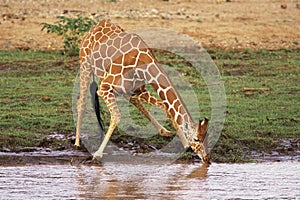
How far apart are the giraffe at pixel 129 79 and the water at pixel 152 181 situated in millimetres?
319

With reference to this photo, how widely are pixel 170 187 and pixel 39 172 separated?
4.54ft

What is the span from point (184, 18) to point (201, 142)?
978 cm

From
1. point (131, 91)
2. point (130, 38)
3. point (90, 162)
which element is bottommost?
point (90, 162)

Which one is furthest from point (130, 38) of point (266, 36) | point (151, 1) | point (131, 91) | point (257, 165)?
point (151, 1)

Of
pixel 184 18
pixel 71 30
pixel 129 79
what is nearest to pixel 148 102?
pixel 129 79

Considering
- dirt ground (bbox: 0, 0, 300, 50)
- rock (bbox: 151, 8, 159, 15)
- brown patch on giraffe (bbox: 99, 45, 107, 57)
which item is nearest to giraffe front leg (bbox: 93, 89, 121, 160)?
brown patch on giraffe (bbox: 99, 45, 107, 57)

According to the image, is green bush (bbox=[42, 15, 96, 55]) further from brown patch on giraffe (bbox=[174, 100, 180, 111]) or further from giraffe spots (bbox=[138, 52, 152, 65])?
brown patch on giraffe (bbox=[174, 100, 180, 111])

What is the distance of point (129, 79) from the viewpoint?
8.38 m

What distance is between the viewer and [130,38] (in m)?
8.59

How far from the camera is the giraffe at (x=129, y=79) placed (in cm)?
791

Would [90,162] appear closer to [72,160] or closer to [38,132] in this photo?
[72,160]

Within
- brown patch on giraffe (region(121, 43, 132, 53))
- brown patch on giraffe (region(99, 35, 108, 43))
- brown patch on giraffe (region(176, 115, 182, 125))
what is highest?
brown patch on giraffe (region(99, 35, 108, 43))

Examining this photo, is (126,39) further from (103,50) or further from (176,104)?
(176,104)

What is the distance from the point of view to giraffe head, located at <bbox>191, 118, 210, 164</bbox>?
7680mm
